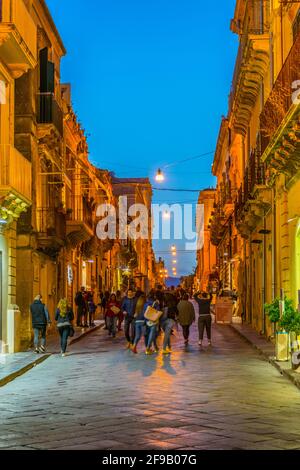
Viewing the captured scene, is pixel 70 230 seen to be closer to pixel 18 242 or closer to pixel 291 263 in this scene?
pixel 18 242

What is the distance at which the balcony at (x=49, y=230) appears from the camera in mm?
25453

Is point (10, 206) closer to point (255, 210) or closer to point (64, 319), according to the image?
point (64, 319)

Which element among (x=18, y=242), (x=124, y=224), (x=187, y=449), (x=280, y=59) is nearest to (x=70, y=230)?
(x=18, y=242)

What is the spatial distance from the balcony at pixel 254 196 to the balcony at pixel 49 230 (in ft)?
21.9

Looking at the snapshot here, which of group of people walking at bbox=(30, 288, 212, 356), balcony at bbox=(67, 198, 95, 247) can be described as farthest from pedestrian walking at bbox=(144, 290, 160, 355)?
balcony at bbox=(67, 198, 95, 247)

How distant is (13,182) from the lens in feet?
62.7

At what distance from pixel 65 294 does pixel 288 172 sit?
1692cm

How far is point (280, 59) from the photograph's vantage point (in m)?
21.4

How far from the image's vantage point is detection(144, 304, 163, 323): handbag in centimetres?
1947

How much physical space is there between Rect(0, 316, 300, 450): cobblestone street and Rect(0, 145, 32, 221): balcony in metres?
4.09

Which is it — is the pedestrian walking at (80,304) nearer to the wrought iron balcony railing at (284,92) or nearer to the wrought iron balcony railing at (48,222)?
the wrought iron balcony railing at (48,222)

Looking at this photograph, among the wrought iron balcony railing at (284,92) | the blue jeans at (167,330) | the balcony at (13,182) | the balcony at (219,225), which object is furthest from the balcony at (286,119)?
the balcony at (219,225)

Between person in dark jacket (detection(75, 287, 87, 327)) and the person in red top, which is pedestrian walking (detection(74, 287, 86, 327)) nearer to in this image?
person in dark jacket (detection(75, 287, 87, 327))

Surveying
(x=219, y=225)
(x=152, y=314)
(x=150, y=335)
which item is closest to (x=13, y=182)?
(x=152, y=314)
